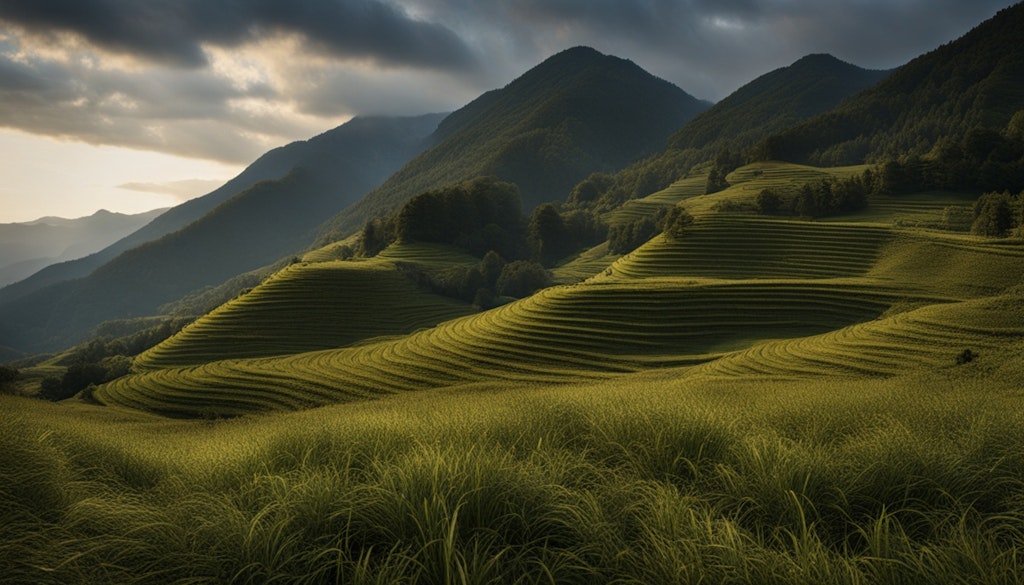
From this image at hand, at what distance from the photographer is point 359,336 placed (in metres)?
66.5

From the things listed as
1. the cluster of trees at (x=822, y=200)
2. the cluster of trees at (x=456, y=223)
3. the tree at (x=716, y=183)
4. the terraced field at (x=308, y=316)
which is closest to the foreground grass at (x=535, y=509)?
the terraced field at (x=308, y=316)

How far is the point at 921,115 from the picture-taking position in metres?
172

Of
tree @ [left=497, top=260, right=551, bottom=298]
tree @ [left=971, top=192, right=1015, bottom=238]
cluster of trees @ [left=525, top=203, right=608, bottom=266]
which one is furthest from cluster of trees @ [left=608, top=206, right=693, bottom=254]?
tree @ [left=971, top=192, right=1015, bottom=238]

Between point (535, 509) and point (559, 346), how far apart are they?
123 ft

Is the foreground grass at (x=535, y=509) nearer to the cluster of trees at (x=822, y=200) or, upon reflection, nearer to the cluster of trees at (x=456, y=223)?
the cluster of trees at (x=822, y=200)

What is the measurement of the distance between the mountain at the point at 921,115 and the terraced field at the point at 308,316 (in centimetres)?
12113

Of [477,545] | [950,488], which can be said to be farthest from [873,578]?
[477,545]

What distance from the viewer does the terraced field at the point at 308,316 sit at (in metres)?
61.4

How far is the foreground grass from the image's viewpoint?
3.87m

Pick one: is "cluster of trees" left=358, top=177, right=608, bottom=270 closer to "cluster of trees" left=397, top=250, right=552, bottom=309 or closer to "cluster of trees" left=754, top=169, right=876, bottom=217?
"cluster of trees" left=397, top=250, right=552, bottom=309

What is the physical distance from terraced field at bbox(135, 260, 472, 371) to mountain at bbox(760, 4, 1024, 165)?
397 ft

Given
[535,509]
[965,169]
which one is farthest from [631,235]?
[535,509]

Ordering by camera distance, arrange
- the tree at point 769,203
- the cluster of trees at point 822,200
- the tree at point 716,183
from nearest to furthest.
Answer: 1. the cluster of trees at point 822,200
2. the tree at point 769,203
3. the tree at point 716,183

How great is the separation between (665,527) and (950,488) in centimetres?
329
